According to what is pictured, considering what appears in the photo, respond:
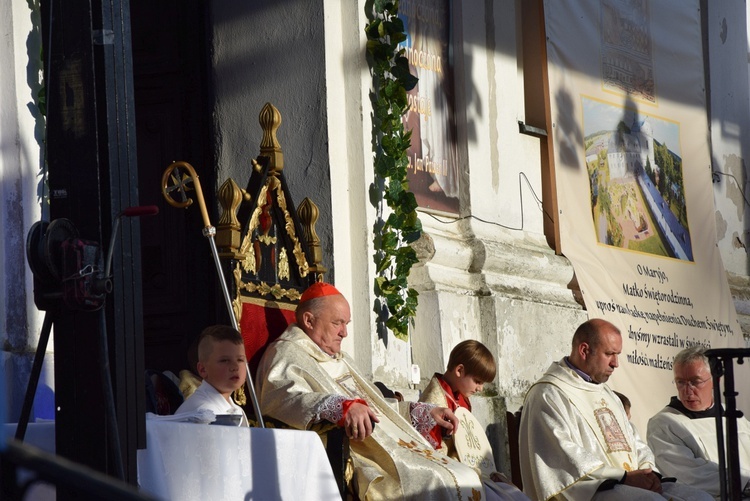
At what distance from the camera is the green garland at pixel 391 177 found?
7.92 meters

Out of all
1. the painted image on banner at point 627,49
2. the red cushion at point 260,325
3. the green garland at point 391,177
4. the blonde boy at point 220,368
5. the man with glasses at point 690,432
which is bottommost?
the man with glasses at point 690,432

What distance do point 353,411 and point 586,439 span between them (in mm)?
2251

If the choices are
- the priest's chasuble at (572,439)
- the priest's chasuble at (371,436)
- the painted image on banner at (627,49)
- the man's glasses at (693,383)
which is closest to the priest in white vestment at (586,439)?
the priest's chasuble at (572,439)

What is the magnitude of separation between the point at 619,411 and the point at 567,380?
1.49 feet

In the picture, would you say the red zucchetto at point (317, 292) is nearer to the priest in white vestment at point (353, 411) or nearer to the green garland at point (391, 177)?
the priest in white vestment at point (353, 411)

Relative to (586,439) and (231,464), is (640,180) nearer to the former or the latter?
(586,439)

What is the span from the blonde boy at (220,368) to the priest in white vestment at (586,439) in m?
2.45

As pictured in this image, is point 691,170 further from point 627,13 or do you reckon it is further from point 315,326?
point 315,326

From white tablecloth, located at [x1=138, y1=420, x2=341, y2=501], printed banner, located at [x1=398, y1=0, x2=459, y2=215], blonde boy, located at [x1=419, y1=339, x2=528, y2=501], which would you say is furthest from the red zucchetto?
printed banner, located at [x1=398, y1=0, x2=459, y2=215]

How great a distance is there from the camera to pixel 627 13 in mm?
10461

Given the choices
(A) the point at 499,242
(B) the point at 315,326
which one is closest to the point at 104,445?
(B) the point at 315,326

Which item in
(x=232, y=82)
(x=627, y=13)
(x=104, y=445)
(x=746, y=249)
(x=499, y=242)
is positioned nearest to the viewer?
(x=104, y=445)

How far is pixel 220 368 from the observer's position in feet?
17.3

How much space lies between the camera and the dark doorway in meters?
7.93
